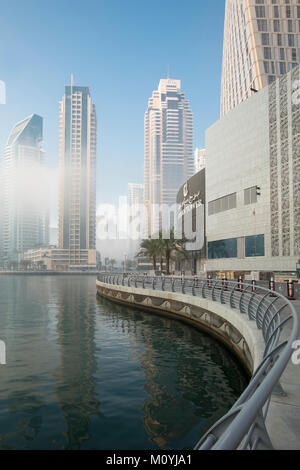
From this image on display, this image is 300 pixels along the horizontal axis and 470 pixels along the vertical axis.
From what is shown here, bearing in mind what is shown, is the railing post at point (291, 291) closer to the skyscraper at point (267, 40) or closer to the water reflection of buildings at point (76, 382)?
the water reflection of buildings at point (76, 382)

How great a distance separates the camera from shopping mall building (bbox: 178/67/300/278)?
3400cm

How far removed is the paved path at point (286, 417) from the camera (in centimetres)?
377

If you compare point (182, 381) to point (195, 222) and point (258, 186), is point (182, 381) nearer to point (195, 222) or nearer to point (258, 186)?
point (258, 186)

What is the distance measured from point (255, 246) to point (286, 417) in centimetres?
3512

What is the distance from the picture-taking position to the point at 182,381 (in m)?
10.2

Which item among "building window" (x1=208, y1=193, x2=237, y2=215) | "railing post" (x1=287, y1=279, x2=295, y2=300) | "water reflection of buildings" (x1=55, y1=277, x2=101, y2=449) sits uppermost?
"building window" (x1=208, y1=193, x2=237, y2=215)

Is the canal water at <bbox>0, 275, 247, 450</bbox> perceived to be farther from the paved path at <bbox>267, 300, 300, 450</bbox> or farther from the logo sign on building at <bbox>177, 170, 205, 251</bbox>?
the logo sign on building at <bbox>177, 170, 205, 251</bbox>

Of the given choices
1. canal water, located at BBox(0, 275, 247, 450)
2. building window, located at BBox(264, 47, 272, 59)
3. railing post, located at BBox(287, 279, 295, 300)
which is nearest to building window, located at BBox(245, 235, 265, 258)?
railing post, located at BBox(287, 279, 295, 300)

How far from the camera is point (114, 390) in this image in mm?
9539

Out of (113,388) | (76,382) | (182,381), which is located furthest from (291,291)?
(76,382)

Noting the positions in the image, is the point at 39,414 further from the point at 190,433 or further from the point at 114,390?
the point at 190,433

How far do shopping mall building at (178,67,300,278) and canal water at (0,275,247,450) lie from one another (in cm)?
2069

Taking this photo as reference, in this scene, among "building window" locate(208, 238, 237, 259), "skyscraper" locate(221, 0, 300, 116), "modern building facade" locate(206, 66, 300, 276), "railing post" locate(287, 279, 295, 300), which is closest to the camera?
"railing post" locate(287, 279, 295, 300)
